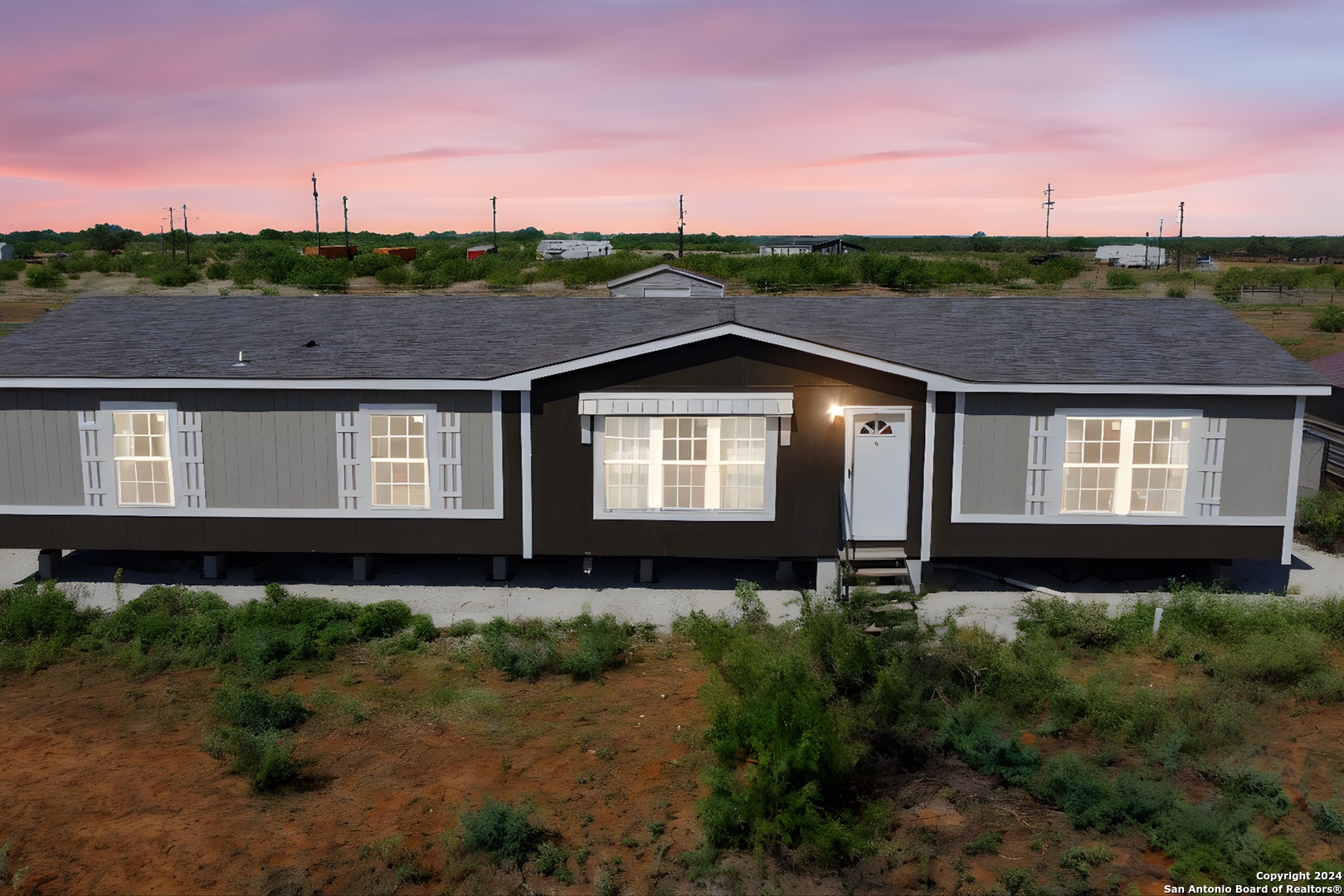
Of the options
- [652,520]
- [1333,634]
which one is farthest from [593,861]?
[1333,634]

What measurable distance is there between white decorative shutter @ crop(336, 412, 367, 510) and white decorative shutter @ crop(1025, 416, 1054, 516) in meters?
9.99

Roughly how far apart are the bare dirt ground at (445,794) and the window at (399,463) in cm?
362

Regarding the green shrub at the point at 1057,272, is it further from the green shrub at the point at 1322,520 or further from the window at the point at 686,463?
the window at the point at 686,463

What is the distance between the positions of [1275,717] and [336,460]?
12.5 meters

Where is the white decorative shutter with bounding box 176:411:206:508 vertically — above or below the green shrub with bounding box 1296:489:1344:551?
above

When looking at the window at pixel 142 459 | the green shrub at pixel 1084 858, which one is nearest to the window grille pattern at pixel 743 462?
the green shrub at pixel 1084 858

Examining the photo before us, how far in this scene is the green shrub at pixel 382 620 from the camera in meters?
12.9

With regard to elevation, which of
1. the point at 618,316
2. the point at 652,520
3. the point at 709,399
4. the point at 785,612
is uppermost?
the point at 618,316

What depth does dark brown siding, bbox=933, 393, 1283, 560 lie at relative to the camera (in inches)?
571

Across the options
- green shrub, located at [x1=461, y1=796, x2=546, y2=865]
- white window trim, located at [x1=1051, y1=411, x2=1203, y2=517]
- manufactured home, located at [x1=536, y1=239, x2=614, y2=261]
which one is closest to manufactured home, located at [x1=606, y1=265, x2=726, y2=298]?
white window trim, located at [x1=1051, y1=411, x2=1203, y2=517]

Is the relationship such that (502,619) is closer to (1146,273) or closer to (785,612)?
(785,612)

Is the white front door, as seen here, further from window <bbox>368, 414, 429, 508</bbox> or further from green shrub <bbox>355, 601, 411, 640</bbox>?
green shrub <bbox>355, 601, 411, 640</bbox>

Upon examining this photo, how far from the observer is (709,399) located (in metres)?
14.2

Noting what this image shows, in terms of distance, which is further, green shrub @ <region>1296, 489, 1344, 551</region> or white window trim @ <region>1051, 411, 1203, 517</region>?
green shrub @ <region>1296, 489, 1344, 551</region>
